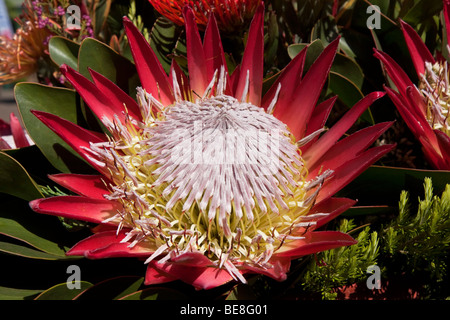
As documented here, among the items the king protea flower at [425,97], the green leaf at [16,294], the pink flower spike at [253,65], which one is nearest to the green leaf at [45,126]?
the green leaf at [16,294]

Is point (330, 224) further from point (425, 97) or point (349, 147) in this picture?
point (425, 97)

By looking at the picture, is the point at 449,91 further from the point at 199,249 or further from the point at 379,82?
the point at 199,249

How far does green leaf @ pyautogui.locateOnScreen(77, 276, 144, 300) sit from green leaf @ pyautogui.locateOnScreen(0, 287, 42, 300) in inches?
4.7

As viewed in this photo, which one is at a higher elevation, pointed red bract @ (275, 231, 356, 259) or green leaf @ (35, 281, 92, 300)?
pointed red bract @ (275, 231, 356, 259)

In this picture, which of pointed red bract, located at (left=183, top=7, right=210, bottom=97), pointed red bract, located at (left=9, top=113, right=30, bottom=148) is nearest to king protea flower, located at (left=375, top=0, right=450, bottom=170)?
pointed red bract, located at (left=183, top=7, right=210, bottom=97)

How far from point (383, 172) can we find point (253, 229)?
10.6 inches

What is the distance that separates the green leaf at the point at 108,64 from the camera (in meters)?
0.95

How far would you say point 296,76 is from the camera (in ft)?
2.97

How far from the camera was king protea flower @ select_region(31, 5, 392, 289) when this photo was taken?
2.48ft

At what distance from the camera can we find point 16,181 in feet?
2.65

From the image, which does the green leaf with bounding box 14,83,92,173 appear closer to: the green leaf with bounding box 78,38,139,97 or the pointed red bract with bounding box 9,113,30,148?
the green leaf with bounding box 78,38,139,97

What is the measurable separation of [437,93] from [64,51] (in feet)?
2.87

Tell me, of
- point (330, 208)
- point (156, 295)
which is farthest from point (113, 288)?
point (330, 208)
